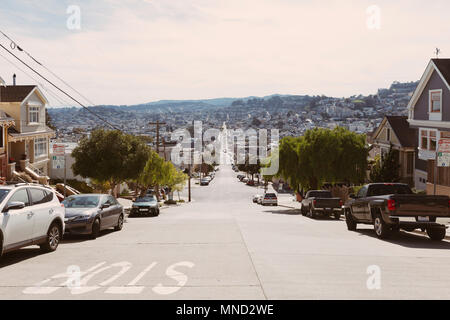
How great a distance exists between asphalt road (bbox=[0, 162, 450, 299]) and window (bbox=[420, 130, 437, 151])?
2387 cm

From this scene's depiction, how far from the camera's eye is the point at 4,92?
4012 cm

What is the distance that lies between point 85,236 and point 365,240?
9329 mm

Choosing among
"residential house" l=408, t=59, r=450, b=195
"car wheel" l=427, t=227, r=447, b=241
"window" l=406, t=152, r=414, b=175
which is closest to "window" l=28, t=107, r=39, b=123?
"residential house" l=408, t=59, r=450, b=195

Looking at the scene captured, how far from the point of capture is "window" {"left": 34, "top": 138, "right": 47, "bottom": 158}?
42.8 meters

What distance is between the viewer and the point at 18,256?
1231 cm

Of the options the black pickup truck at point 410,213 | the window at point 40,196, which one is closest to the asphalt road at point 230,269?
the black pickup truck at point 410,213

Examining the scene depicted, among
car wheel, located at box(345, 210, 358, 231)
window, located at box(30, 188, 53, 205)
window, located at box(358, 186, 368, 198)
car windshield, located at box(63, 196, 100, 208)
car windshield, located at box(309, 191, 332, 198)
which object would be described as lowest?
car windshield, located at box(309, 191, 332, 198)

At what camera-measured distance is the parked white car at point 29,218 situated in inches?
420

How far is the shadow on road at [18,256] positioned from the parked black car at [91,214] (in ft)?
8.03

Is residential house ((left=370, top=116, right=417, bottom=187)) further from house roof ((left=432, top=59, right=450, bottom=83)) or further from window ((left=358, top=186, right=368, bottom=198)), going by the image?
window ((left=358, top=186, right=368, bottom=198))

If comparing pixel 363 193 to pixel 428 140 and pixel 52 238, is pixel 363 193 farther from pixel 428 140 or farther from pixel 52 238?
pixel 428 140

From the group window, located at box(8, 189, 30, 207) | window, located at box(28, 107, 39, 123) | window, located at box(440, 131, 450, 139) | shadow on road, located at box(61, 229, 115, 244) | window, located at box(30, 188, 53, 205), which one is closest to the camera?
window, located at box(8, 189, 30, 207)

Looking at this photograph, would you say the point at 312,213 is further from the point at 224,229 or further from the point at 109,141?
the point at 109,141
